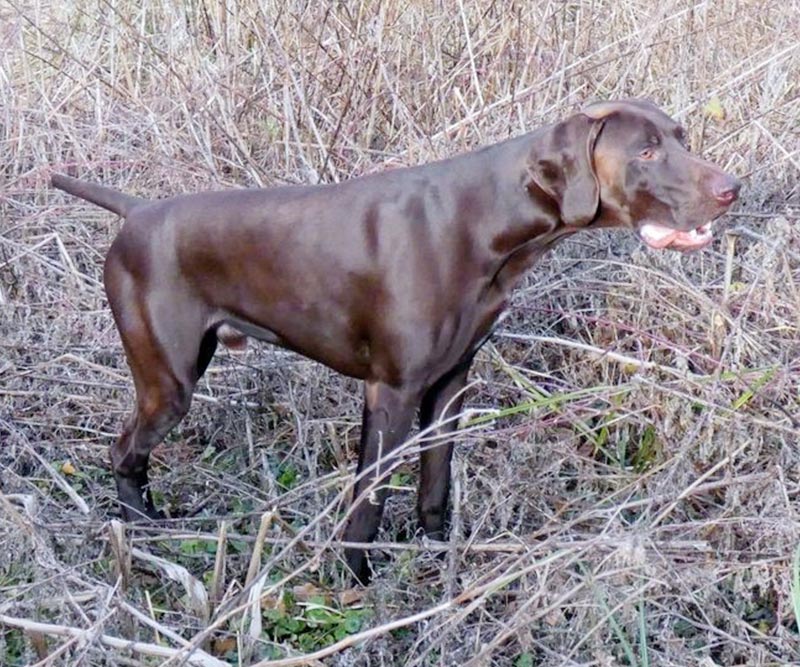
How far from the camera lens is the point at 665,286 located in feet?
14.7

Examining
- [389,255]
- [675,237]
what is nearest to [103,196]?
[389,255]

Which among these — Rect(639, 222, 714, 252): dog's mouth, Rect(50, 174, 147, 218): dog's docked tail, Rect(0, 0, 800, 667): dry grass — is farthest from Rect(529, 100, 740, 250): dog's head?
Rect(50, 174, 147, 218): dog's docked tail

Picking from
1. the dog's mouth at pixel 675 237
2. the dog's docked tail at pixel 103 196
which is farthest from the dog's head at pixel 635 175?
the dog's docked tail at pixel 103 196

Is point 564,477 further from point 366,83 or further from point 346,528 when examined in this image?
point 366,83

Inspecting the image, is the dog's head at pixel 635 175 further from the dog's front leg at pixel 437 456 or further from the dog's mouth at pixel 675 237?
the dog's front leg at pixel 437 456

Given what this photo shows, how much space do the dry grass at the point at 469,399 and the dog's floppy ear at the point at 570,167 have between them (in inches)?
25.5

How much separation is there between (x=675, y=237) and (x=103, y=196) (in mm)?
1694

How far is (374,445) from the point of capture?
3.72 metres

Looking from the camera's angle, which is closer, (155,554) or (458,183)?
(458,183)

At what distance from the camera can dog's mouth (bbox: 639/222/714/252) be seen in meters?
3.42

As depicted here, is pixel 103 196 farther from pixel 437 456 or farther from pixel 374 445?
pixel 437 456

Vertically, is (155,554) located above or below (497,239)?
below

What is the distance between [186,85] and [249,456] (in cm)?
186

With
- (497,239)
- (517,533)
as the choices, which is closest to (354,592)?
(517,533)
